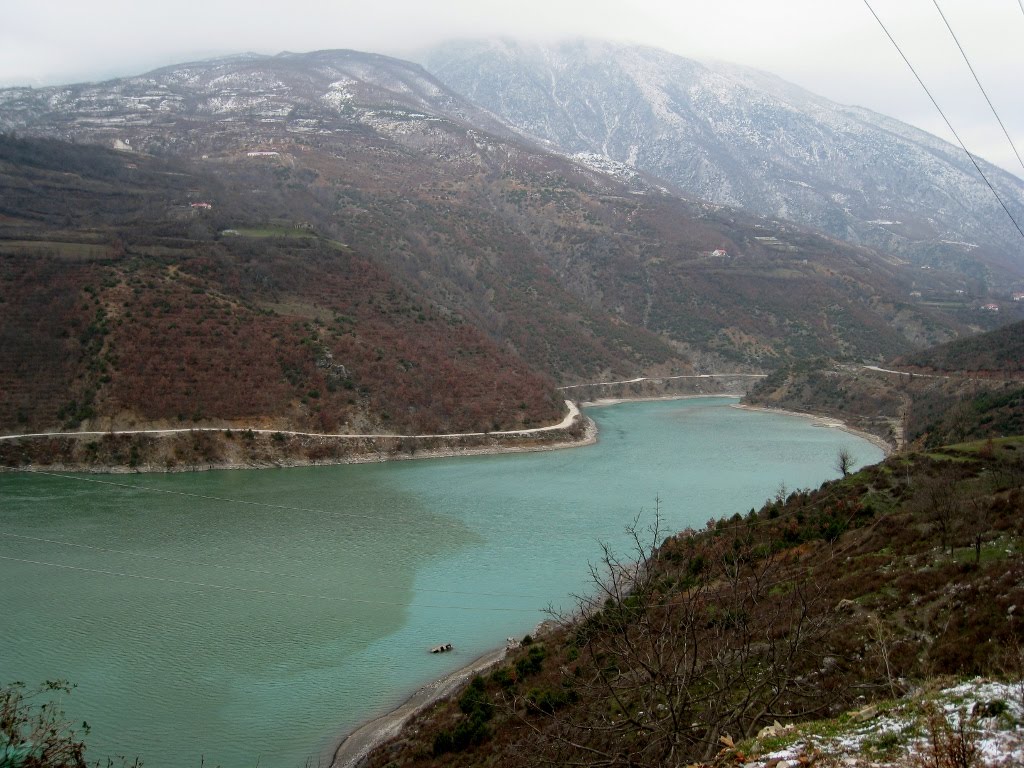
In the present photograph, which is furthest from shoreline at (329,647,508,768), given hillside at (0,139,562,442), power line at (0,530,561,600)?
hillside at (0,139,562,442)

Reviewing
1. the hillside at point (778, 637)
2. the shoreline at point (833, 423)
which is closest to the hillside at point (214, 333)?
the shoreline at point (833, 423)

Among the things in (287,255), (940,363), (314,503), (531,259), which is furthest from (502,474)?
(531,259)

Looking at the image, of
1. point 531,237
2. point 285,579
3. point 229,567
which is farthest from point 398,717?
point 531,237

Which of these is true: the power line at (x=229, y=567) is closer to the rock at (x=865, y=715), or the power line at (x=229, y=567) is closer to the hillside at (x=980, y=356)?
the rock at (x=865, y=715)

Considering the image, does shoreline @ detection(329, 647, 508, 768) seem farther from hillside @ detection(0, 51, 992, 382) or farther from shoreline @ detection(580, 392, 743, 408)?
hillside @ detection(0, 51, 992, 382)

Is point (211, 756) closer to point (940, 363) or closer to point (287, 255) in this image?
point (287, 255)
